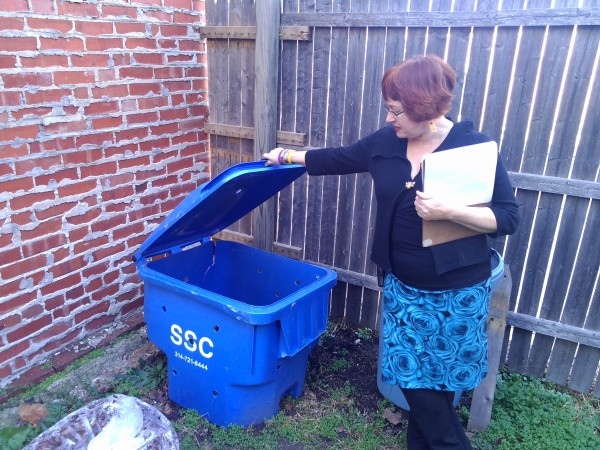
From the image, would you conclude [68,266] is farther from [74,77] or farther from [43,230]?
[74,77]

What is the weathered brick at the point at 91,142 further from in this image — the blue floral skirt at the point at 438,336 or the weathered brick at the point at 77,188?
the blue floral skirt at the point at 438,336

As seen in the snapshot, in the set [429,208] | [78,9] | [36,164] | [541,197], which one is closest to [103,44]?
[78,9]

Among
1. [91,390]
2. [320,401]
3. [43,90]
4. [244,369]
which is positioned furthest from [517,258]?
[43,90]

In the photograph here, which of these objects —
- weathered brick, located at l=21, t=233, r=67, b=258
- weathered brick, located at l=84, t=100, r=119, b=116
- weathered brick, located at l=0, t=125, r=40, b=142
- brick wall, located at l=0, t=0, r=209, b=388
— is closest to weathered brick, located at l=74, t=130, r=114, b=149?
brick wall, located at l=0, t=0, r=209, b=388

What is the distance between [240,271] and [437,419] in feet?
5.11

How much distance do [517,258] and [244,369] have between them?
1.86 meters

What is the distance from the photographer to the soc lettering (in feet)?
8.14

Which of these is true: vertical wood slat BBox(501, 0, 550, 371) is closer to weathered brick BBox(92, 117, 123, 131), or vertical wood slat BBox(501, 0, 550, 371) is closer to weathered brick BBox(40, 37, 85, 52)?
weathered brick BBox(92, 117, 123, 131)

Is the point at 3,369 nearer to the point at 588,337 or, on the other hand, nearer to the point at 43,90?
the point at 43,90

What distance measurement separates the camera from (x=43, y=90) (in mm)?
2654

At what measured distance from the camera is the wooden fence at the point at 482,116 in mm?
2658

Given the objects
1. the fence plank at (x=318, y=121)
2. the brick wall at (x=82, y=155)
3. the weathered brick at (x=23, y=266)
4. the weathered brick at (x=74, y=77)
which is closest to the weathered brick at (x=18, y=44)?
the brick wall at (x=82, y=155)

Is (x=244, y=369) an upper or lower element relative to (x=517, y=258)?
lower

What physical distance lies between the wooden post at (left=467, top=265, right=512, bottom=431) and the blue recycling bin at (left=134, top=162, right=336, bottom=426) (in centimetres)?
89
